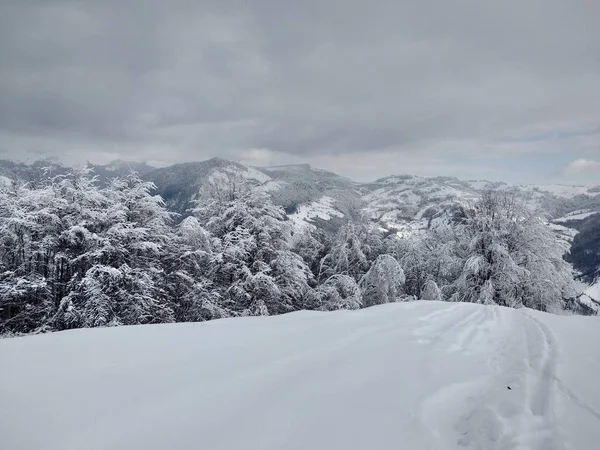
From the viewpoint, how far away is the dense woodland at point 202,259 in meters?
11.4

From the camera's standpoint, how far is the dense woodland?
11.4 meters

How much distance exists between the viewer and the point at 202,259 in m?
15.7

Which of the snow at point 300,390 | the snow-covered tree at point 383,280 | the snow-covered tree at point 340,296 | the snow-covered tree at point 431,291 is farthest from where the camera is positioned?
the snow-covered tree at point 431,291

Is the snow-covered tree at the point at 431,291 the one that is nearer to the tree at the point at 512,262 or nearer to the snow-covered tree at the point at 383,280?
the tree at the point at 512,262

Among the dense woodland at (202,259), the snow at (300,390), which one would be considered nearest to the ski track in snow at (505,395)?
the snow at (300,390)

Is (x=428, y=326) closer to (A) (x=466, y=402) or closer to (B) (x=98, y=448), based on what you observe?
(A) (x=466, y=402)

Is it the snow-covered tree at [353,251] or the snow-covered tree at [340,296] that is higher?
the snow-covered tree at [353,251]

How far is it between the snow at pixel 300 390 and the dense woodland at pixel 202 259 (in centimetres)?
820

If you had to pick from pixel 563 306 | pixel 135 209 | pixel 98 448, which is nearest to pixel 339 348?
pixel 98 448

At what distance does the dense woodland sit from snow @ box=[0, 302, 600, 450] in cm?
820

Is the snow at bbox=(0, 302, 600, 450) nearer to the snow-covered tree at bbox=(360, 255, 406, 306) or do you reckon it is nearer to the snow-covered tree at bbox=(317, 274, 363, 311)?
the snow-covered tree at bbox=(317, 274, 363, 311)

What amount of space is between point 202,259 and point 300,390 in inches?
542

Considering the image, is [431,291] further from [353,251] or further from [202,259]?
[202,259]

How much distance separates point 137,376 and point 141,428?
1043mm
